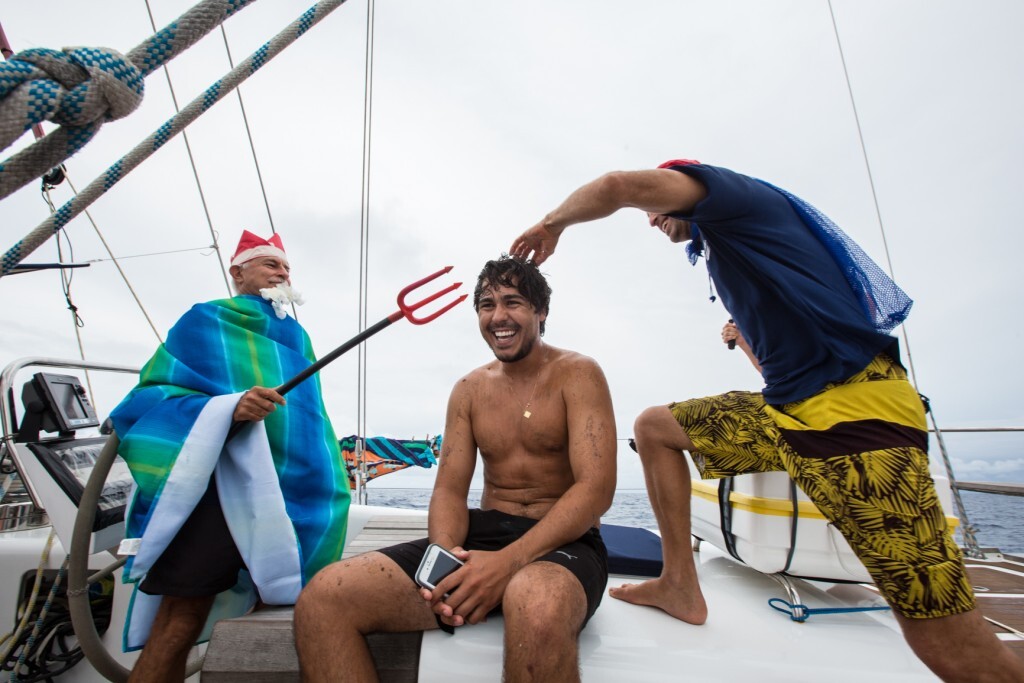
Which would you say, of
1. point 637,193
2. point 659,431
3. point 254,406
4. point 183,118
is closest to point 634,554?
point 659,431

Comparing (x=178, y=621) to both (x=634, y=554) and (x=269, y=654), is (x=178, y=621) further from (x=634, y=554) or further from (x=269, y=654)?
(x=634, y=554)

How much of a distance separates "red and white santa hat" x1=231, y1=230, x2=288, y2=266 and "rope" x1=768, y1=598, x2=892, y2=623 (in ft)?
7.51

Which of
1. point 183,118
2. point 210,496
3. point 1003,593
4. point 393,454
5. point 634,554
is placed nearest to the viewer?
point 183,118

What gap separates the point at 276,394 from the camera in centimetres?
139

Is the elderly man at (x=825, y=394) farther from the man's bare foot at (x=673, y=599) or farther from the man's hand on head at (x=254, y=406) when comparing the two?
the man's hand on head at (x=254, y=406)

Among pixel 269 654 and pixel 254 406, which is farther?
pixel 254 406

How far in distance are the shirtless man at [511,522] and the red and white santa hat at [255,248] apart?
3.07 ft

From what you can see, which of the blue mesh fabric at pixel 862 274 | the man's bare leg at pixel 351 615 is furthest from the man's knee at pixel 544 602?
the blue mesh fabric at pixel 862 274

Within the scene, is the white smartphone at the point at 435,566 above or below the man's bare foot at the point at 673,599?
above

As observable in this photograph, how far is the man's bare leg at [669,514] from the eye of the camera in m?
1.36

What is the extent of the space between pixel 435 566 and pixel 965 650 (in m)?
1.16

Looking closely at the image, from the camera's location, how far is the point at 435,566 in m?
1.15

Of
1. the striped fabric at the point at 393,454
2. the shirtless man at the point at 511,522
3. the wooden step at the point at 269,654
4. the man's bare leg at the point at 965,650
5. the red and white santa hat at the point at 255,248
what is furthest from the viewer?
the striped fabric at the point at 393,454

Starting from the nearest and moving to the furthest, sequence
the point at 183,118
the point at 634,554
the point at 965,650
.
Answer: the point at 183,118
the point at 965,650
the point at 634,554
